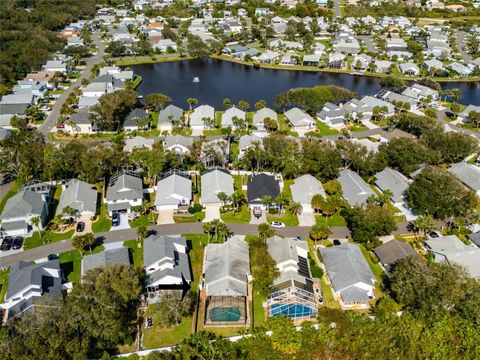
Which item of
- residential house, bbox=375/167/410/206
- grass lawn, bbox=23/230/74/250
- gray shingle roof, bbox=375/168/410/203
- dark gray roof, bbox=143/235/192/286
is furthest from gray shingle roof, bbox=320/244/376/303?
grass lawn, bbox=23/230/74/250

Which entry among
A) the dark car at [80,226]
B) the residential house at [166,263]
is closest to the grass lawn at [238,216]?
the residential house at [166,263]

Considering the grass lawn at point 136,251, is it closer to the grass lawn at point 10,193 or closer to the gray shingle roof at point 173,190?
the gray shingle roof at point 173,190

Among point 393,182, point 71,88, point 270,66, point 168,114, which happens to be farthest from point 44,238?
point 270,66

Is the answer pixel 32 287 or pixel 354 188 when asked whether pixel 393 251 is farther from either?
pixel 32 287

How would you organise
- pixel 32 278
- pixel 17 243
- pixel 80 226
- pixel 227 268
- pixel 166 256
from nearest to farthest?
pixel 32 278 → pixel 227 268 → pixel 166 256 → pixel 17 243 → pixel 80 226

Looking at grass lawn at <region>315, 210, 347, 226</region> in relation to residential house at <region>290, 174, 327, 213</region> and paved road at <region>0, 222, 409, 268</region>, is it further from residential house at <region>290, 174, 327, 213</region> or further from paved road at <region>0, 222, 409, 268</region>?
residential house at <region>290, 174, 327, 213</region>
